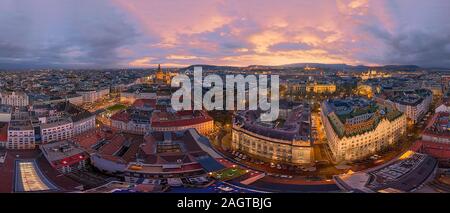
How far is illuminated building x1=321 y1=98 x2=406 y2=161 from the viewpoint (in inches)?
252

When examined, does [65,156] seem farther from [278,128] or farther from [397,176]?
[397,176]

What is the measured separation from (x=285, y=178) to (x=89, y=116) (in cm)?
592

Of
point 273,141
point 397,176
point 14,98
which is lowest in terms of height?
point 397,176

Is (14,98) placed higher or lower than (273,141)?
higher

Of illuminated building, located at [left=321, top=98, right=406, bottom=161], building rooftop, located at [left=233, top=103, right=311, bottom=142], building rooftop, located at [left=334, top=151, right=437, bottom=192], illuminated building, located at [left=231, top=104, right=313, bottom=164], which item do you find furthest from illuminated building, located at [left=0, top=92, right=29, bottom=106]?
building rooftop, located at [left=334, top=151, right=437, bottom=192]

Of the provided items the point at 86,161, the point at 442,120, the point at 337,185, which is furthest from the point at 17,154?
the point at 442,120

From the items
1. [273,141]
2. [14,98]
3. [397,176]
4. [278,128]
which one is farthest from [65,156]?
[14,98]

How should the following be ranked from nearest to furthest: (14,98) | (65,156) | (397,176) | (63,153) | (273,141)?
(397,176) → (65,156) → (63,153) → (273,141) → (14,98)

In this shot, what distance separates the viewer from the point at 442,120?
26.8ft

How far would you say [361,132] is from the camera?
6.66 meters

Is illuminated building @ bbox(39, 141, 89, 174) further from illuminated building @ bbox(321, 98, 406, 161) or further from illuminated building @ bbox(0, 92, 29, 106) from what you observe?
illuminated building @ bbox(0, 92, 29, 106)

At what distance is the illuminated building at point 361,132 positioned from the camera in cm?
639
